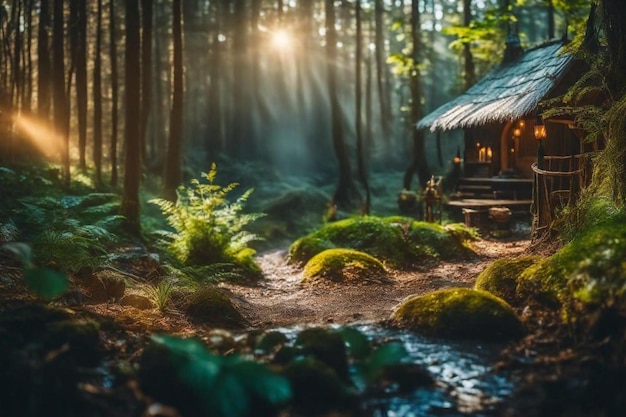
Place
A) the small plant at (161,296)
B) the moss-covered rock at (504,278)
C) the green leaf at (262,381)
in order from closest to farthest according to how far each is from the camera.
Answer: the green leaf at (262,381)
the moss-covered rock at (504,278)
the small plant at (161,296)

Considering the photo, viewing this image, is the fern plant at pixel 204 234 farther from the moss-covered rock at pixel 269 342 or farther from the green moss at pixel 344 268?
the moss-covered rock at pixel 269 342

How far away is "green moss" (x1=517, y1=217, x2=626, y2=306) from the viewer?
460cm

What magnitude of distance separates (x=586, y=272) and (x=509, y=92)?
1341 cm

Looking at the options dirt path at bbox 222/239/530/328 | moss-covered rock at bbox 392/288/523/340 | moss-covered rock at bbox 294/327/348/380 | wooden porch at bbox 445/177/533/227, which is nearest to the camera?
moss-covered rock at bbox 294/327/348/380

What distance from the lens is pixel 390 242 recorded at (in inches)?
471

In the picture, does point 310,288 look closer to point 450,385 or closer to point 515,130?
point 450,385

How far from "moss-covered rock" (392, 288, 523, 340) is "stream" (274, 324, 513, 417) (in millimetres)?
183

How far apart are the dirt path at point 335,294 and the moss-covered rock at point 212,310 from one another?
0.26m

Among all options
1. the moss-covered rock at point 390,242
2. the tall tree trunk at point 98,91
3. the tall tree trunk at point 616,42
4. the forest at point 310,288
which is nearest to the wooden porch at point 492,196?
the forest at point 310,288

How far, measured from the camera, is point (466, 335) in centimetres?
529

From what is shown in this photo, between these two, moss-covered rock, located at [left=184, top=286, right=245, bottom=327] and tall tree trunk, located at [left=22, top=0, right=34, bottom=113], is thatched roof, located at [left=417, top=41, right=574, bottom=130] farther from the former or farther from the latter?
tall tree trunk, located at [left=22, top=0, right=34, bottom=113]

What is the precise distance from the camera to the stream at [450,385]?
3.87 m

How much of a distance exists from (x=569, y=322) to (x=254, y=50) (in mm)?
32508

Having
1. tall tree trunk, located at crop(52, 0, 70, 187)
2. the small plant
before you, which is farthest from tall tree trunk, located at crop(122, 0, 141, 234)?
the small plant
